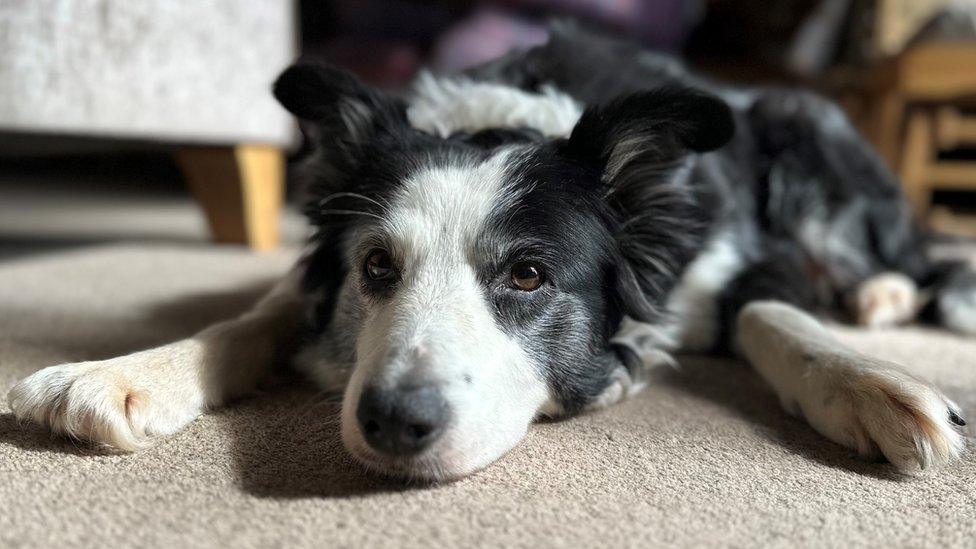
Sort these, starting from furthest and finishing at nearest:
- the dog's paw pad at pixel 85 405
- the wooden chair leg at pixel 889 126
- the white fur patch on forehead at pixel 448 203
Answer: the wooden chair leg at pixel 889 126 < the white fur patch on forehead at pixel 448 203 < the dog's paw pad at pixel 85 405

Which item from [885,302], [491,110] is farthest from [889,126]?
[491,110]

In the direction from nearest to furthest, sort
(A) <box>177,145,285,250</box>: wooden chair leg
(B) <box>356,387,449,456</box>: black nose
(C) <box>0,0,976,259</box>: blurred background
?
(B) <box>356,387,449,456</box>: black nose, (C) <box>0,0,976,259</box>: blurred background, (A) <box>177,145,285,250</box>: wooden chair leg

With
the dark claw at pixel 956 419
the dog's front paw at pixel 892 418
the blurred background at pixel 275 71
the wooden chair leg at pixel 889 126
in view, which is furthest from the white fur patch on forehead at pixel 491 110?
the wooden chair leg at pixel 889 126

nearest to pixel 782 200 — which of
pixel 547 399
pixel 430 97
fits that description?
pixel 430 97

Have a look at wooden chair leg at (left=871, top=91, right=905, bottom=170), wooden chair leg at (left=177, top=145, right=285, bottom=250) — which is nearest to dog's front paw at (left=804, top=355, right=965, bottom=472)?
wooden chair leg at (left=177, top=145, right=285, bottom=250)

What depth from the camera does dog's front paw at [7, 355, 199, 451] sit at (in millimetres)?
1221

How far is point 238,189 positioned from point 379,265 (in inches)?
82.9

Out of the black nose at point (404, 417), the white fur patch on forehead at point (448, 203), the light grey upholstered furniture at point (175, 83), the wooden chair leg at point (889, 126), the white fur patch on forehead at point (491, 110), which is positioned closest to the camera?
the black nose at point (404, 417)

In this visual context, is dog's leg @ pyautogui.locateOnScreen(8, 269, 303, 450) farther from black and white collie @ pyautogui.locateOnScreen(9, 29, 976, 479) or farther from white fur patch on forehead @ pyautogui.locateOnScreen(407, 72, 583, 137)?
white fur patch on forehead @ pyautogui.locateOnScreen(407, 72, 583, 137)

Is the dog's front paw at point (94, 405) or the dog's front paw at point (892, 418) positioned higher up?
the dog's front paw at point (892, 418)

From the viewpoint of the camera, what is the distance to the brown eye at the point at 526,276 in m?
1.44

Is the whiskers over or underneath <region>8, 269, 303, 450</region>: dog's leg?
over

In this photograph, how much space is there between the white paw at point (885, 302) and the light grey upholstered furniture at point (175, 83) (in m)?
1.92

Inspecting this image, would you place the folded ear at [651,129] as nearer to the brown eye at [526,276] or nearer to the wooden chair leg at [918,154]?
the brown eye at [526,276]
